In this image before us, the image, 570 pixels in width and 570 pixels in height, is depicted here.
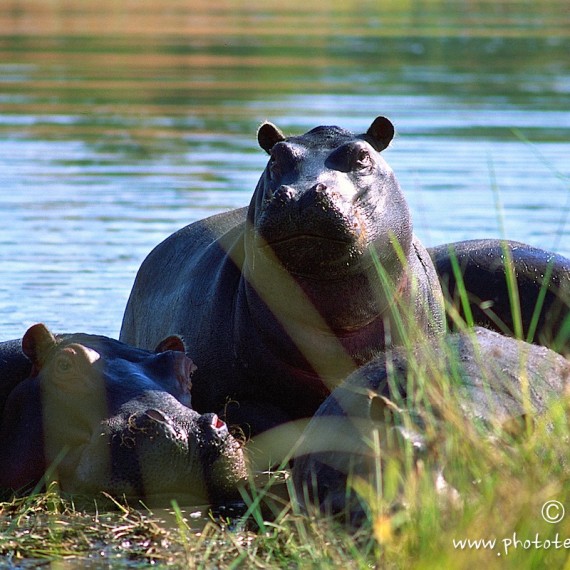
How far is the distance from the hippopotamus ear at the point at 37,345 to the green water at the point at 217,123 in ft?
4.66

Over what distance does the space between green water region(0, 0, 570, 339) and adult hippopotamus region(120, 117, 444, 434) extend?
1.39ft

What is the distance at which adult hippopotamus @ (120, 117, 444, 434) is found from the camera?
5.91 m

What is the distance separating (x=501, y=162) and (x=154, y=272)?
726cm

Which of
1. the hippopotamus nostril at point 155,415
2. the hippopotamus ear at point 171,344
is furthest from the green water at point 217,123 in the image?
the hippopotamus nostril at point 155,415

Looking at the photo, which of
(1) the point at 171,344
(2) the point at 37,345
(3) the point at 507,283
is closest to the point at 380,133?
(3) the point at 507,283

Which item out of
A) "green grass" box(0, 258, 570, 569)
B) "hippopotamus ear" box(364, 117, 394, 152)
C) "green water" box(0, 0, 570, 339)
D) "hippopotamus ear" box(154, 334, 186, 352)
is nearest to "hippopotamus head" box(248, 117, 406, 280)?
"hippopotamus ear" box(364, 117, 394, 152)

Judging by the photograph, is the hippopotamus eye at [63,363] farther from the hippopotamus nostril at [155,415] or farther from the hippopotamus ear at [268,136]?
the hippopotamus ear at [268,136]

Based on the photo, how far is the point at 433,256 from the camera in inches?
307

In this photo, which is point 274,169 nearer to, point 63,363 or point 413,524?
point 63,363

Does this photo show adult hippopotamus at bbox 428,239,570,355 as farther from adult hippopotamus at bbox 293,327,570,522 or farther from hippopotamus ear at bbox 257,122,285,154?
adult hippopotamus at bbox 293,327,570,522

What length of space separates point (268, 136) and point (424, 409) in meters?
2.54

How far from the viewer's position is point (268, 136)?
267 inches

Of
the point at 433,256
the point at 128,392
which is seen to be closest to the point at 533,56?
the point at 433,256

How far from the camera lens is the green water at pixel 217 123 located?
10547mm
